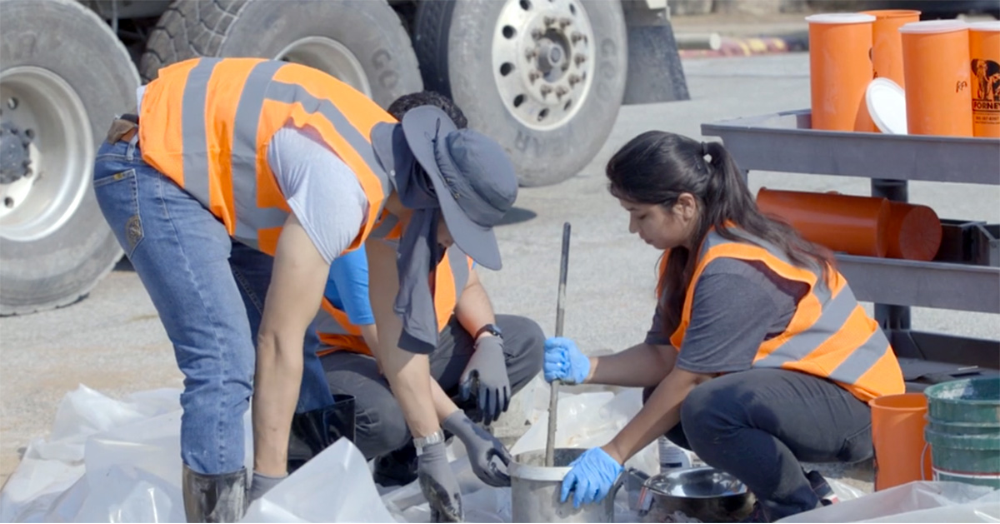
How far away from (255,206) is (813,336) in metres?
1.21

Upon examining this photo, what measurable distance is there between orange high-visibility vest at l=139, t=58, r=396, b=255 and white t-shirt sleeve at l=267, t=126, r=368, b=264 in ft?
0.12

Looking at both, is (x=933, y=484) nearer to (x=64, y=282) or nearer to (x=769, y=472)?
(x=769, y=472)

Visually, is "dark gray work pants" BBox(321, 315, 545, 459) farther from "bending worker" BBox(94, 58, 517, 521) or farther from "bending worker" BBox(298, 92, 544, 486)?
"bending worker" BBox(94, 58, 517, 521)

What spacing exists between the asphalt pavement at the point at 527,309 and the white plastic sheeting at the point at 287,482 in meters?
0.23

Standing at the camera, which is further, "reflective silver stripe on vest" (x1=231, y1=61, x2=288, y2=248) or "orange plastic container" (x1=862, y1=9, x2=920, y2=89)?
"orange plastic container" (x1=862, y1=9, x2=920, y2=89)

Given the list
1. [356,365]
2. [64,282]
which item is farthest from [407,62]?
[356,365]

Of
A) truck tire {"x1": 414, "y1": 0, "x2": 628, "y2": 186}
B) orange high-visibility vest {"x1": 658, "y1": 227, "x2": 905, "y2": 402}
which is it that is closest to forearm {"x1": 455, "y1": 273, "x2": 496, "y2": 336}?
orange high-visibility vest {"x1": 658, "y1": 227, "x2": 905, "y2": 402}

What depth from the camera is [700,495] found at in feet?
10.3

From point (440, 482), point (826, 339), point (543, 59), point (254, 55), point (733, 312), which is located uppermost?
point (254, 55)

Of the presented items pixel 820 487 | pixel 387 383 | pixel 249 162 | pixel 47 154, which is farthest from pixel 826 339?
pixel 47 154

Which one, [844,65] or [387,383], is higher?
[844,65]

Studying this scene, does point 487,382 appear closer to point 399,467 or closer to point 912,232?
point 399,467

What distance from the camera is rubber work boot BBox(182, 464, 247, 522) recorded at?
257 cm

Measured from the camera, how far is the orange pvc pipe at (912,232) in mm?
3600
